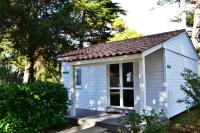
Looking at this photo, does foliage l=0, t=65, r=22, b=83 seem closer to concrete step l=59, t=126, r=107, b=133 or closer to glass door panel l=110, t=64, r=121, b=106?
glass door panel l=110, t=64, r=121, b=106

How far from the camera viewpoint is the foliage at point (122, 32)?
94.3ft

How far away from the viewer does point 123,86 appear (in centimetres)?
1245

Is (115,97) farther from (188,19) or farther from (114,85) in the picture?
(188,19)

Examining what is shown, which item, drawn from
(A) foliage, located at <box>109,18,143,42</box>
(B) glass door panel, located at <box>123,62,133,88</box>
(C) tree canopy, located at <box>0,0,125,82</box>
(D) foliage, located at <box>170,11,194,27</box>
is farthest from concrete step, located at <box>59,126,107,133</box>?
(D) foliage, located at <box>170,11,194,27</box>

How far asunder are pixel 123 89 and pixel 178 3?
20.3m

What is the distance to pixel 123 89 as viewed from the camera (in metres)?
12.4

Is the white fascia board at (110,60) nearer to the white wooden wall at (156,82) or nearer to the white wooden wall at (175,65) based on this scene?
the white wooden wall at (156,82)

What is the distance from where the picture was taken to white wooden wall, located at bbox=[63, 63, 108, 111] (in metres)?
13.6

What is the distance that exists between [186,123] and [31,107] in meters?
5.98

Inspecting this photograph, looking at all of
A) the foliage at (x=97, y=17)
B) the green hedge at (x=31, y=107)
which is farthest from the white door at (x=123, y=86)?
the foliage at (x=97, y=17)

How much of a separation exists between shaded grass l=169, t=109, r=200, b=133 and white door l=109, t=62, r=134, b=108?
2135 mm

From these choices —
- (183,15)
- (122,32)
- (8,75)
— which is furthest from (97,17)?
(8,75)

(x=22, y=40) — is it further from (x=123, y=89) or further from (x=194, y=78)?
(x=194, y=78)

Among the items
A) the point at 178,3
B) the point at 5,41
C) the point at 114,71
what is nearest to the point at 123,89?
the point at 114,71
